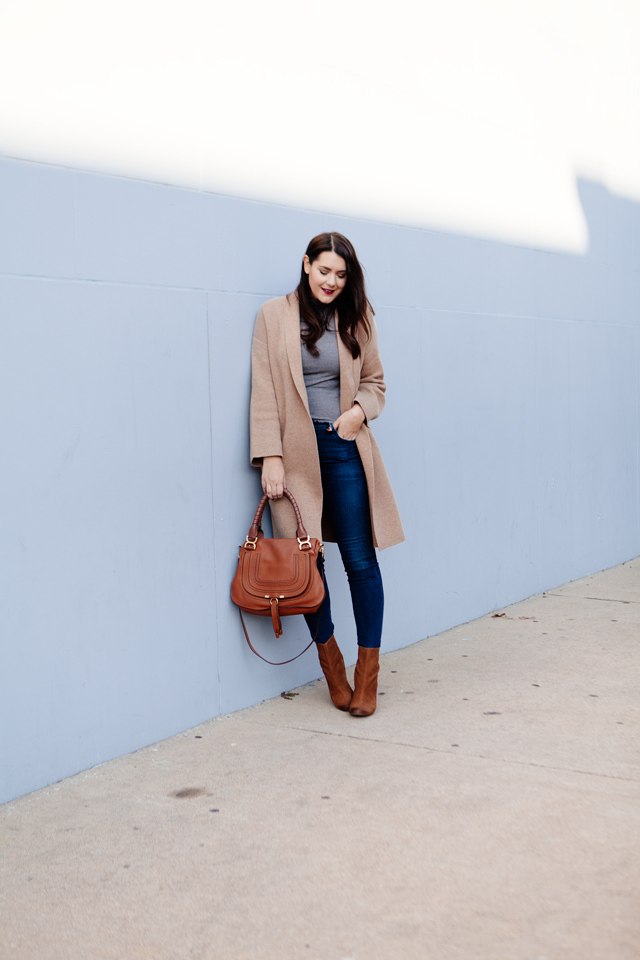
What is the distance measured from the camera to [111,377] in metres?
3.38

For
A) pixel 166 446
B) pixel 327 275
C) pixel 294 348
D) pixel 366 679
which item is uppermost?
pixel 327 275

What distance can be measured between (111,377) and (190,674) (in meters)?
1.17

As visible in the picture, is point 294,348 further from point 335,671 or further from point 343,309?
point 335,671

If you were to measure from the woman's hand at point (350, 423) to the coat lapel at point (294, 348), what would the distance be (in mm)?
146

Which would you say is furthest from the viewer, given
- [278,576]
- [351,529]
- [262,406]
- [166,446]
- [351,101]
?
[351,101]

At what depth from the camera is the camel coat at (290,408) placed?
3848mm

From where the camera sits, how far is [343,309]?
390 cm

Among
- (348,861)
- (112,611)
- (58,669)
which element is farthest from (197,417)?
(348,861)

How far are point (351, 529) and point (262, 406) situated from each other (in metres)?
0.62

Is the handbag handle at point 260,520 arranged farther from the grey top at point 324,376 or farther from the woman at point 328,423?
the grey top at point 324,376

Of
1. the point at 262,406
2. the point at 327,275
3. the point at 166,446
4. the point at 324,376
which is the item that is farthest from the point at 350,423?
the point at 166,446

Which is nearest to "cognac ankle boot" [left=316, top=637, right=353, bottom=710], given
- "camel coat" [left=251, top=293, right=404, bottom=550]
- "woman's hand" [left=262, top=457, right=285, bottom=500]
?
"camel coat" [left=251, top=293, right=404, bottom=550]

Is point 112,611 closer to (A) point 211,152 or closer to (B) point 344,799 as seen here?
(B) point 344,799

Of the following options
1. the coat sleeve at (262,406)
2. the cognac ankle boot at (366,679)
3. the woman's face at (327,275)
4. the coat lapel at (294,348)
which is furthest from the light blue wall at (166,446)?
the cognac ankle boot at (366,679)
